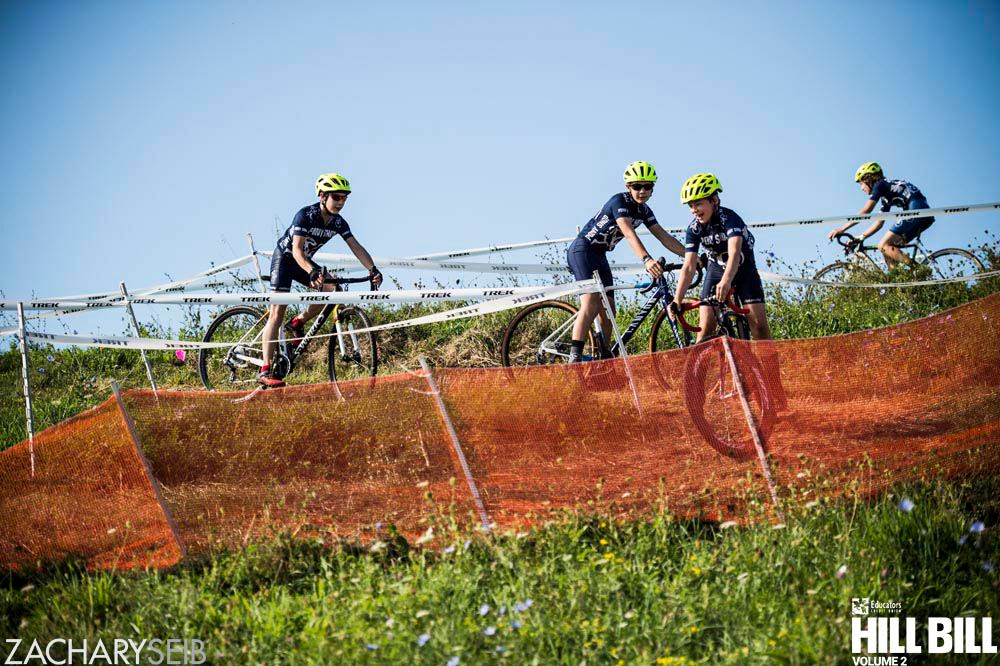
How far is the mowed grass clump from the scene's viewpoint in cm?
331

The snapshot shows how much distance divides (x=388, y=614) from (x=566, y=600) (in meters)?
0.78

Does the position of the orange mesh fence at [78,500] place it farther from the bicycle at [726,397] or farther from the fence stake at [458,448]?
the bicycle at [726,397]

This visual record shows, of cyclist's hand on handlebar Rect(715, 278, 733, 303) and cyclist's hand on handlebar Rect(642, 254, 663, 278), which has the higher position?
cyclist's hand on handlebar Rect(642, 254, 663, 278)

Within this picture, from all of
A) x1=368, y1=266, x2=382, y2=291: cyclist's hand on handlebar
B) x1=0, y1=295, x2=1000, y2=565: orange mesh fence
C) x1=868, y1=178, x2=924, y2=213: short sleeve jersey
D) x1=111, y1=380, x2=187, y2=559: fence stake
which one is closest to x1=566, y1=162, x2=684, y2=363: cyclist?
x1=368, y1=266, x2=382, y2=291: cyclist's hand on handlebar

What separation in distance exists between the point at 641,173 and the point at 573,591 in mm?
4647

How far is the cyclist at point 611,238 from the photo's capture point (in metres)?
7.30

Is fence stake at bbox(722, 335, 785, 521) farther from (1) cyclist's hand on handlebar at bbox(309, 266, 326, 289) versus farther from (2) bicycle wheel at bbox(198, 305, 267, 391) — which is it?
(2) bicycle wheel at bbox(198, 305, 267, 391)

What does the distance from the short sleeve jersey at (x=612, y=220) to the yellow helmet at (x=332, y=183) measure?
8.13ft

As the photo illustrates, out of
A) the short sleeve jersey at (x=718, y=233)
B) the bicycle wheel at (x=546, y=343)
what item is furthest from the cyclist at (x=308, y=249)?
the short sleeve jersey at (x=718, y=233)

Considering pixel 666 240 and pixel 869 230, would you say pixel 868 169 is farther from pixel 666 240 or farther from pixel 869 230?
pixel 666 240

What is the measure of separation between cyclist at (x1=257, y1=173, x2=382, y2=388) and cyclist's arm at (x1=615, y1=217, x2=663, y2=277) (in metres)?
2.59

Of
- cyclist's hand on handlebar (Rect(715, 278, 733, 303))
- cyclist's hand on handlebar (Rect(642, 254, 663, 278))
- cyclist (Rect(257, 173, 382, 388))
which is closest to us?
cyclist's hand on handlebar (Rect(715, 278, 733, 303))

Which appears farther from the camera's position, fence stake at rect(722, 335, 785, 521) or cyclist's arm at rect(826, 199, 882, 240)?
cyclist's arm at rect(826, 199, 882, 240)

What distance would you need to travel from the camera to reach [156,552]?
4578 mm
